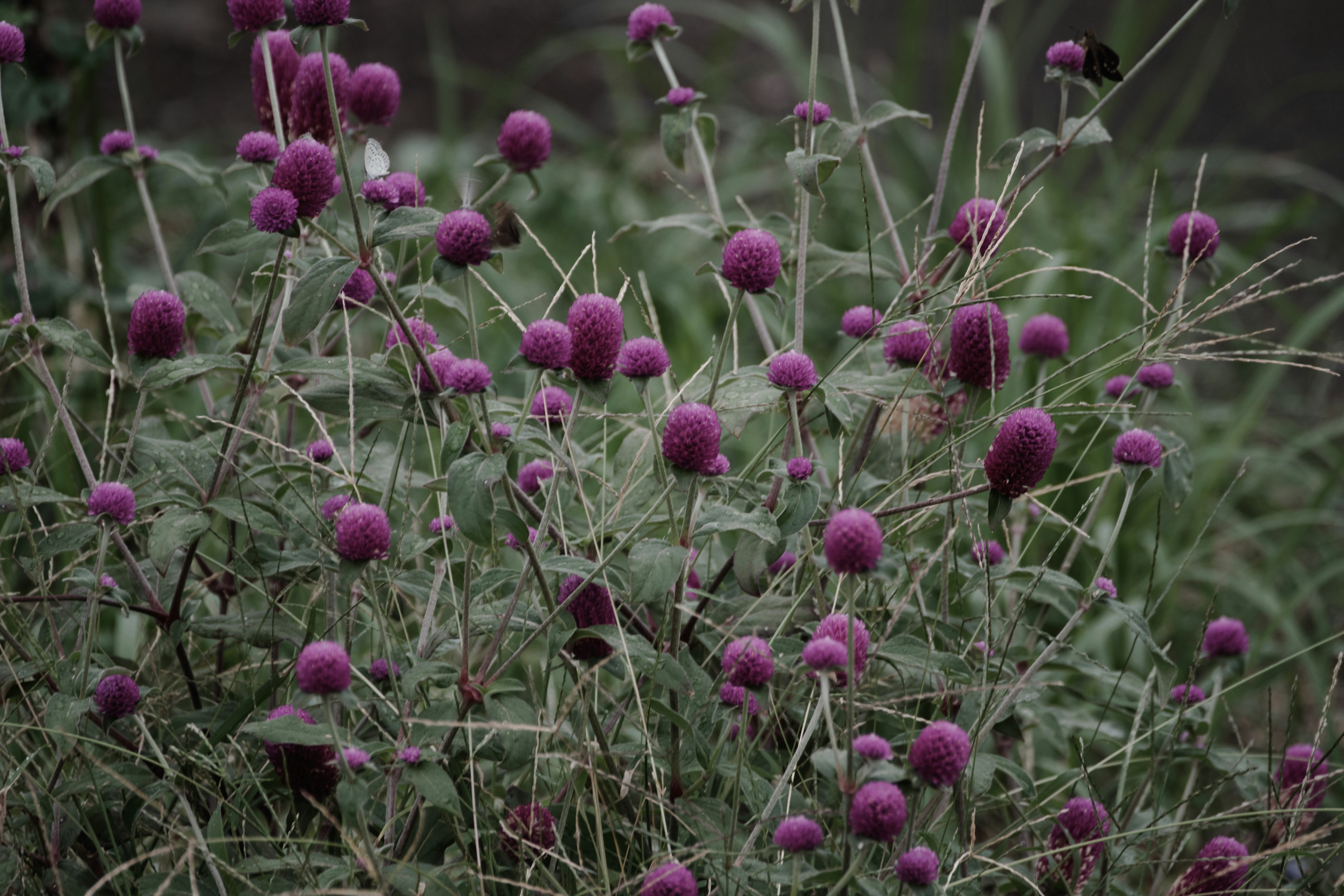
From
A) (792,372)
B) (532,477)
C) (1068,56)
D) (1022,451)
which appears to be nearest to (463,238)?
(792,372)

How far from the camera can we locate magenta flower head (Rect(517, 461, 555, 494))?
1605mm

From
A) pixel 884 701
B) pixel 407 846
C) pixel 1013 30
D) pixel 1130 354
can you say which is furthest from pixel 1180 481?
pixel 1013 30

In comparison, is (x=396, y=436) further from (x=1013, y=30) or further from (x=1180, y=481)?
(x=1013, y=30)

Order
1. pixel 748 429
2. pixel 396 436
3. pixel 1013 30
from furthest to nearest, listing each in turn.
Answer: pixel 1013 30, pixel 748 429, pixel 396 436

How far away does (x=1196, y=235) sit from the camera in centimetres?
172

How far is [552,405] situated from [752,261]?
1.20ft

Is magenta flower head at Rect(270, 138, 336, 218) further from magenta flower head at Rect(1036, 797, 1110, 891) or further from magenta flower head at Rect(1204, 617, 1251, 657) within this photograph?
magenta flower head at Rect(1204, 617, 1251, 657)

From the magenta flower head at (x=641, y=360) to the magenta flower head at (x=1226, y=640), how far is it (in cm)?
95

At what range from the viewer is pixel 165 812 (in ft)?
4.40

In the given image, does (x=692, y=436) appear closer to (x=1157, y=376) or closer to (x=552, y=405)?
(x=552, y=405)

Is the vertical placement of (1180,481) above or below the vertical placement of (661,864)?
above

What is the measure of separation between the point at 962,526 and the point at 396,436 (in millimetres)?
1196

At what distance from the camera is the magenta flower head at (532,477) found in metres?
1.61

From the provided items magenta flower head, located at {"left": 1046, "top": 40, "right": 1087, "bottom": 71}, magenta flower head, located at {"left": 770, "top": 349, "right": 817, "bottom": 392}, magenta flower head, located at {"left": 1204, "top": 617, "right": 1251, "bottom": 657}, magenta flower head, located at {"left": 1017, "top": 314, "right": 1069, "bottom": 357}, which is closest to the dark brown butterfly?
magenta flower head, located at {"left": 1046, "top": 40, "right": 1087, "bottom": 71}
